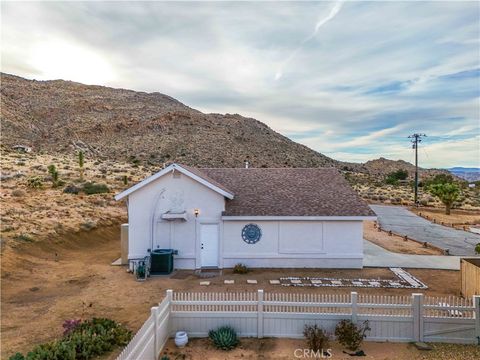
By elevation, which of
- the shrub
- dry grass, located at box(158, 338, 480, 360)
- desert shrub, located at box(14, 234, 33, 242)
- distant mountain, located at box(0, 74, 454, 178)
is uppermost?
distant mountain, located at box(0, 74, 454, 178)

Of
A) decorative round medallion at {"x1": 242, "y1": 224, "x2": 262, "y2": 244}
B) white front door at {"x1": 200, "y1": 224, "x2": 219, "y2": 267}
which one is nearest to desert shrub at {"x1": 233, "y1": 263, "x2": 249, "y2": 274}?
white front door at {"x1": 200, "y1": 224, "x2": 219, "y2": 267}

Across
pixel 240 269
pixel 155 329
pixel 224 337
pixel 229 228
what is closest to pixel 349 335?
pixel 224 337

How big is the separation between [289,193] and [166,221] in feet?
23.3

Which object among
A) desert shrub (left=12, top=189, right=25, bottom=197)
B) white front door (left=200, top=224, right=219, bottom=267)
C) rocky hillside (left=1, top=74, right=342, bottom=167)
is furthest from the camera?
rocky hillside (left=1, top=74, right=342, bottom=167)

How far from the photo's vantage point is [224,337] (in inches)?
357

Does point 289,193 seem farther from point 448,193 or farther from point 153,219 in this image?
point 448,193

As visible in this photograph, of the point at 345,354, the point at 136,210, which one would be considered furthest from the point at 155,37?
the point at 345,354

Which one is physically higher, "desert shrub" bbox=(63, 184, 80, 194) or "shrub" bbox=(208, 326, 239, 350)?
"desert shrub" bbox=(63, 184, 80, 194)

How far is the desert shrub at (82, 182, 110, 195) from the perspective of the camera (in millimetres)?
32906

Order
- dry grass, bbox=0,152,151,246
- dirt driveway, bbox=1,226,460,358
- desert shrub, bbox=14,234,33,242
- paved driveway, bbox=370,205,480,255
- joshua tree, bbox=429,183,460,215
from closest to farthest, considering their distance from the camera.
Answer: dirt driveway, bbox=1,226,460,358
desert shrub, bbox=14,234,33,242
dry grass, bbox=0,152,151,246
paved driveway, bbox=370,205,480,255
joshua tree, bbox=429,183,460,215

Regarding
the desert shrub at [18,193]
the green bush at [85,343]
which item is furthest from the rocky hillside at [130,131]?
the green bush at [85,343]

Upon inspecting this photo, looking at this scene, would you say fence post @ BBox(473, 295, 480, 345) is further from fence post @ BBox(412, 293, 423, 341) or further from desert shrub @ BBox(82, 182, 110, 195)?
desert shrub @ BBox(82, 182, 110, 195)

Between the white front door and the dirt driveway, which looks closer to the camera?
the dirt driveway

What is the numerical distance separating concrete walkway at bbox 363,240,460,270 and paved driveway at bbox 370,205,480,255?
235 cm
